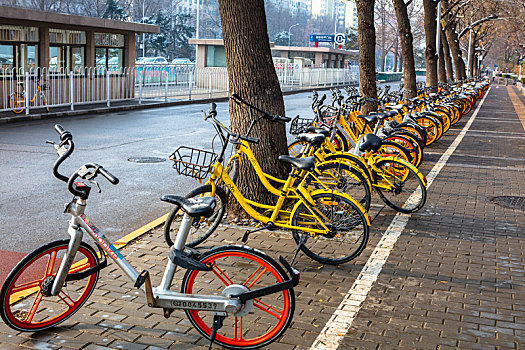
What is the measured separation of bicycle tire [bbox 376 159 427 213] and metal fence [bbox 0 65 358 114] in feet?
43.2

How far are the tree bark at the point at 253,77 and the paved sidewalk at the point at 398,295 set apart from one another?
3.01 ft

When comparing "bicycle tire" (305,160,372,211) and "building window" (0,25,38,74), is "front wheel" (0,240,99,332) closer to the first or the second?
"bicycle tire" (305,160,372,211)

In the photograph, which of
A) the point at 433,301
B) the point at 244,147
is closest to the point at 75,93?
the point at 244,147

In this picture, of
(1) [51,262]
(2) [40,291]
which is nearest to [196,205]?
(1) [51,262]

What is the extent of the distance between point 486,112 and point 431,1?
18.0 ft

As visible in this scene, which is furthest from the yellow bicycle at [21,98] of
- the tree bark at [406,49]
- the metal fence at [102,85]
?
the tree bark at [406,49]

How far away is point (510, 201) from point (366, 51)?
21.8 feet

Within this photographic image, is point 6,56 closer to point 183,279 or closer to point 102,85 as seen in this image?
point 102,85

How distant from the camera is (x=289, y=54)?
194 ft

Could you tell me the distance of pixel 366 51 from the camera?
48.9 ft

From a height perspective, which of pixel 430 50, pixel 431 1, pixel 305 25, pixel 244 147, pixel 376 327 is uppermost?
pixel 305 25

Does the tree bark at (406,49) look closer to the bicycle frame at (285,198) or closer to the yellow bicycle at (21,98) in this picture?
the yellow bicycle at (21,98)

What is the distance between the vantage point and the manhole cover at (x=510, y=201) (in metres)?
8.87

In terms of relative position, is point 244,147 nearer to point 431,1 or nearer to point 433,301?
point 433,301
